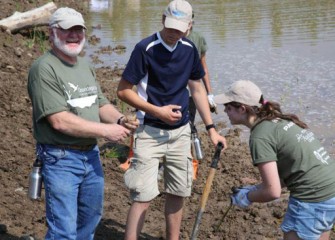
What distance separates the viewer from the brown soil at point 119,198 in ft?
19.1

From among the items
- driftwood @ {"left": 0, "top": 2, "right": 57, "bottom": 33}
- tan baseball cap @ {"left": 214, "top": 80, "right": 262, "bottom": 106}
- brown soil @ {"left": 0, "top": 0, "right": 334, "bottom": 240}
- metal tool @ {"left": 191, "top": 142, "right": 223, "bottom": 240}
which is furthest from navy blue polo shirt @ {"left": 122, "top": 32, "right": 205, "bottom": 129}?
driftwood @ {"left": 0, "top": 2, "right": 57, "bottom": 33}

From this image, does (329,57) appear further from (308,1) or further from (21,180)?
(308,1)

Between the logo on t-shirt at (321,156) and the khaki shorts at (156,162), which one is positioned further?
the khaki shorts at (156,162)

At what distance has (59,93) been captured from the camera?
4.05 m

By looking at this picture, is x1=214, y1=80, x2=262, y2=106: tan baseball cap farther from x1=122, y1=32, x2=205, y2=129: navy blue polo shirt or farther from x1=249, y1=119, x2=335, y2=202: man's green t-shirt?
x1=122, y1=32, x2=205, y2=129: navy blue polo shirt

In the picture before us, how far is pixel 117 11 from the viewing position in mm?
22859

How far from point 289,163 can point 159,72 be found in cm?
127

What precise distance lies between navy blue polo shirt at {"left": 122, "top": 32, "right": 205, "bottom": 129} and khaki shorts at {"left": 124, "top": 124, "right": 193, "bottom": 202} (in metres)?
0.09

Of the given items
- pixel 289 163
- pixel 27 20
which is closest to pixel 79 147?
pixel 289 163

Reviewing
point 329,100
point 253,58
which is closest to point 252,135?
point 329,100

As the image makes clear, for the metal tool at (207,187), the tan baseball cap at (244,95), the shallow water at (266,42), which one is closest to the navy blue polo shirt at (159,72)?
the metal tool at (207,187)

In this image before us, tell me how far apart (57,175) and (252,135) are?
126cm

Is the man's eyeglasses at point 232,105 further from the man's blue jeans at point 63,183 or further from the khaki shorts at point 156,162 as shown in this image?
the man's blue jeans at point 63,183

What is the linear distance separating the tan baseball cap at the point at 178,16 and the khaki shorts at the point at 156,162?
0.80m
